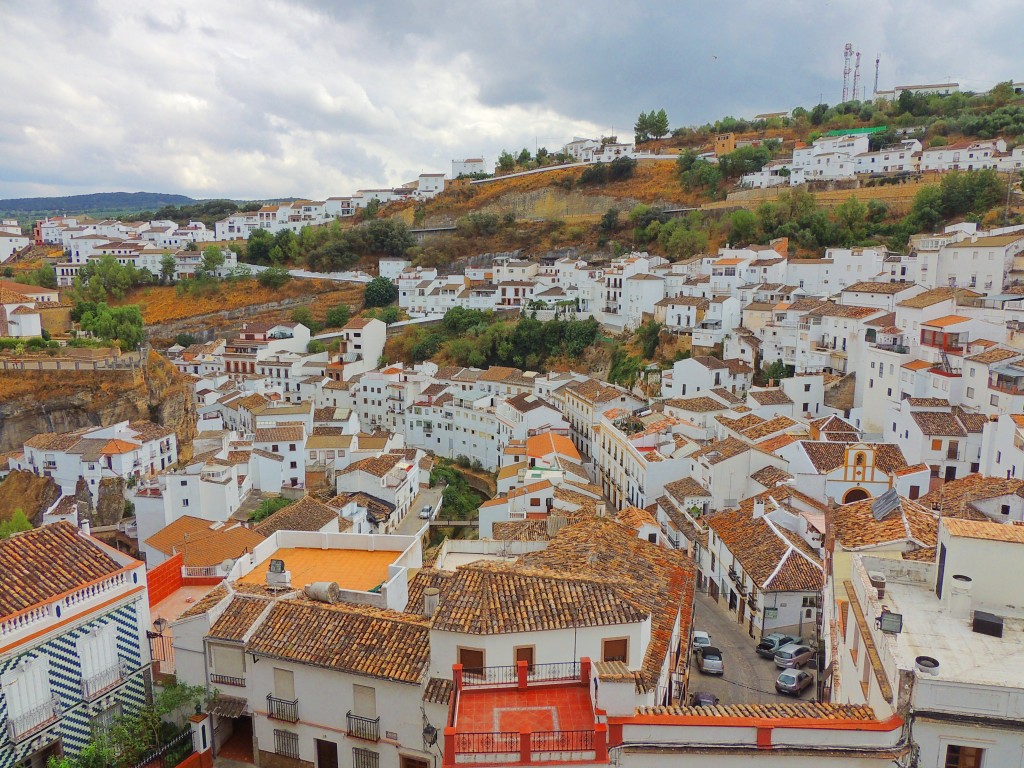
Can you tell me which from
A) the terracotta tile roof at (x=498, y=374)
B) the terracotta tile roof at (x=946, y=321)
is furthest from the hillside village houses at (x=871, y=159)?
the terracotta tile roof at (x=498, y=374)

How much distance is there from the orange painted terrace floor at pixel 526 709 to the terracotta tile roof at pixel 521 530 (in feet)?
36.5

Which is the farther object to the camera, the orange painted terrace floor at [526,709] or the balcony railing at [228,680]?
the balcony railing at [228,680]

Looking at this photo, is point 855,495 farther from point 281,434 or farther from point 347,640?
point 281,434

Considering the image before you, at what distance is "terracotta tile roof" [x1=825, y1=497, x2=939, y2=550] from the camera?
52.0 feet

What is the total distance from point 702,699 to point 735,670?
2.86m

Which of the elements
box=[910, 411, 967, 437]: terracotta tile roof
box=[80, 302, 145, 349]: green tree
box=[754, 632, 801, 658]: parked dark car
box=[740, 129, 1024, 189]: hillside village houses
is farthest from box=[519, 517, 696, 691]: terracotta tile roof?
box=[740, 129, 1024, 189]: hillside village houses

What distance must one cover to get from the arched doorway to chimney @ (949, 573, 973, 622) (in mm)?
14755

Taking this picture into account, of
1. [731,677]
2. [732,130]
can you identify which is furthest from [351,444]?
→ [732,130]

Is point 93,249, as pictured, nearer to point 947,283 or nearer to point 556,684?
point 947,283

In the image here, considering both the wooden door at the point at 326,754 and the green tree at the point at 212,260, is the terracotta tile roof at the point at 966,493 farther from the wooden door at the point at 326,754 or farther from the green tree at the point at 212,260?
the green tree at the point at 212,260

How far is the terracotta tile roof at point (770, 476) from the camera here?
25734 millimetres

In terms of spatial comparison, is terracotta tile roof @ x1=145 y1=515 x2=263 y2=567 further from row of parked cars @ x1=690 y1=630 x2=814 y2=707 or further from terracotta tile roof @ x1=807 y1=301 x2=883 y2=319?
terracotta tile roof @ x1=807 y1=301 x2=883 y2=319

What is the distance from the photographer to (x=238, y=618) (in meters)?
11.7

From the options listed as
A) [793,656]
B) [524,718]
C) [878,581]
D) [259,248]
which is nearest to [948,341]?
[793,656]
